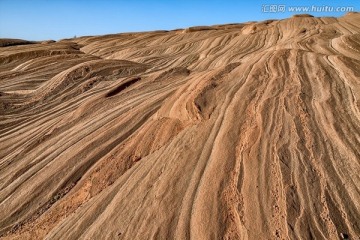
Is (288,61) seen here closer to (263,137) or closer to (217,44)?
(263,137)

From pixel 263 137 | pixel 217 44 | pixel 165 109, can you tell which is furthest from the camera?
pixel 217 44

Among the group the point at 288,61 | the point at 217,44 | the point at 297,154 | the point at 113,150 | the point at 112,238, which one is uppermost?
the point at 217,44

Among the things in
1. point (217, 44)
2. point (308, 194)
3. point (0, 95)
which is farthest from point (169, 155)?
point (217, 44)

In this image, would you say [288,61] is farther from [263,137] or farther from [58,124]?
[58,124]

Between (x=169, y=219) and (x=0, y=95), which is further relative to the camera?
(x=0, y=95)

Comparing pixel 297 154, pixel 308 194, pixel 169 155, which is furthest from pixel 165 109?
pixel 308 194

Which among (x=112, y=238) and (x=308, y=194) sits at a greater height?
(x=308, y=194)

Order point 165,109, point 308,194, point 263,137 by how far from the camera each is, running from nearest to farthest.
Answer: point 308,194 < point 263,137 < point 165,109
